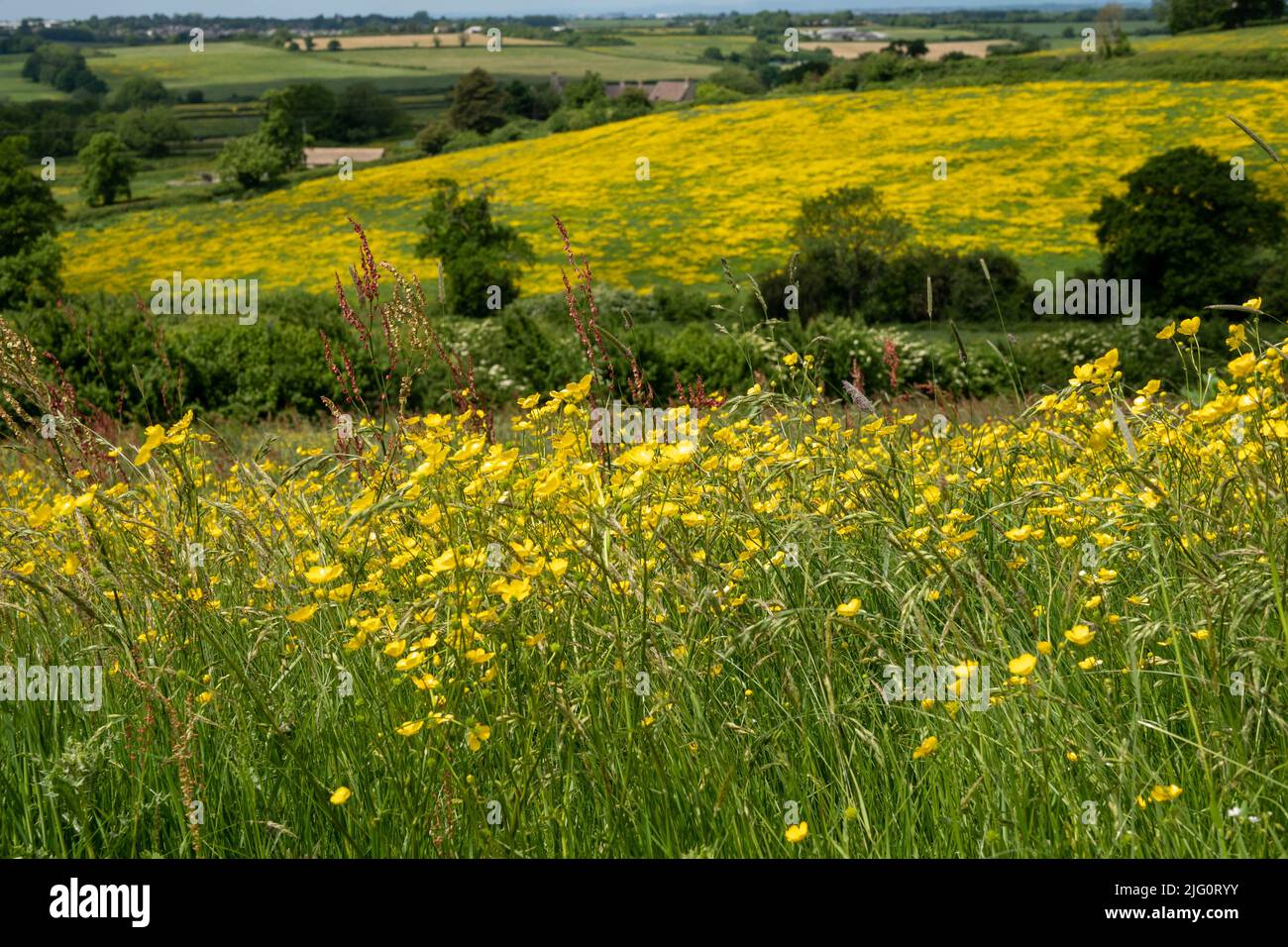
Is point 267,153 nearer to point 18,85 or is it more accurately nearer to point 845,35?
point 18,85

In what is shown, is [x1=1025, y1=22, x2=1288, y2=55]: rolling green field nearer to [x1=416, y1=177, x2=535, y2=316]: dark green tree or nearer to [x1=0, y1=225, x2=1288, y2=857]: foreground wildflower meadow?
[x1=416, y1=177, x2=535, y2=316]: dark green tree

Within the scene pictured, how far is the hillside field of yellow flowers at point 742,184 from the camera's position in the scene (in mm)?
34188

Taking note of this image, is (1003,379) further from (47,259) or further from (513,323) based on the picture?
(47,259)

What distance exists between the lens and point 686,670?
93.2 inches

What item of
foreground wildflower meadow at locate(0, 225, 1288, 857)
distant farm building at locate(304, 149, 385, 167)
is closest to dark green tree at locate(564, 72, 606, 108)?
distant farm building at locate(304, 149, 385, 167)

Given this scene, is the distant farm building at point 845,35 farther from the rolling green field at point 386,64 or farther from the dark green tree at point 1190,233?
the dark green tree at point 1190,233

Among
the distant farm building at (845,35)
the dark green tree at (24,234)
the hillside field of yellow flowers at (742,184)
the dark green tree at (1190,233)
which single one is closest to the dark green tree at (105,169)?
the hillside field of yellow flowers at (742,184)

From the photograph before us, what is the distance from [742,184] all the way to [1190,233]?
61.4 ft

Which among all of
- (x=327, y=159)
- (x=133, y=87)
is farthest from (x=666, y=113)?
(x=133, y=87)

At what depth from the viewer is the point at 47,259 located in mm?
37969

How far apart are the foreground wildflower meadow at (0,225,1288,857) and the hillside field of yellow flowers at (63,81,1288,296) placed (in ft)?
92.3

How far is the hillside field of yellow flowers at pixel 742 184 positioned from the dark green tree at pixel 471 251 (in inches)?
108

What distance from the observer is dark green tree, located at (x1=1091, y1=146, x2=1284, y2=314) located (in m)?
25.6
